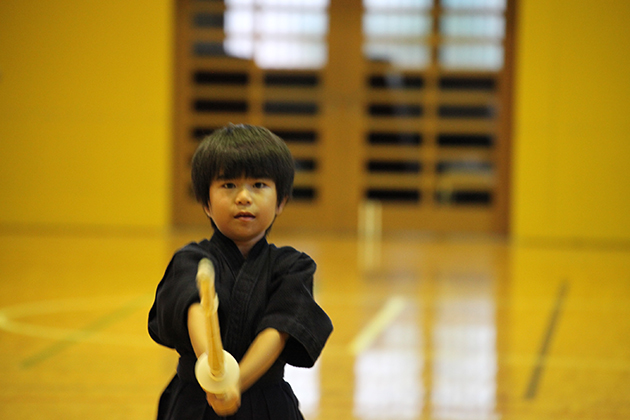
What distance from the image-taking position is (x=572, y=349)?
2629 mm

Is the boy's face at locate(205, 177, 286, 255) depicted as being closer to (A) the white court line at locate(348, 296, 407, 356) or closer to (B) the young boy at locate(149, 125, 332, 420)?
(B) the young boy at locate(149, 125, 332, 420)

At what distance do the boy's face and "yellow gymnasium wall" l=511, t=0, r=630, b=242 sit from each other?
686cm

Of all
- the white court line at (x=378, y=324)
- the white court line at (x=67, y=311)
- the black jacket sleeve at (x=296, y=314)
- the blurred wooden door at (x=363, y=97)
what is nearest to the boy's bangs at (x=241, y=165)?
the black jacket sleeve at (x=296, y=314)

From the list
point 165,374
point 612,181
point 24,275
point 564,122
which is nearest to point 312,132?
point 564,122

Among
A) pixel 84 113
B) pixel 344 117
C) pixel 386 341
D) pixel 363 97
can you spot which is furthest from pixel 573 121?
pixel 386 341

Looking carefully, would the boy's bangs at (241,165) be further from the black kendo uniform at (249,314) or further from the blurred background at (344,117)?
the blurred background at (344,117)

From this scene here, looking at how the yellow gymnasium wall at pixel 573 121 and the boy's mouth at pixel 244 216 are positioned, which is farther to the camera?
the yellow gymnasium wall at pixel 573 121

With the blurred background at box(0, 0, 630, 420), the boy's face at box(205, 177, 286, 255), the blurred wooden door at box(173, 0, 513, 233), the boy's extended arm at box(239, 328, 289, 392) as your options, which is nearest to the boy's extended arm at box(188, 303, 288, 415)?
the boy's extended arm at box(239, 328, 289, 392)

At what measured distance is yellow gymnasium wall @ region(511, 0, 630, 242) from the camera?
742 centimetres

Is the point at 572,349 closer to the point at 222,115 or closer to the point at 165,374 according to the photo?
the point at 165,374

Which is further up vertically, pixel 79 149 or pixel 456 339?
pixel 79 149

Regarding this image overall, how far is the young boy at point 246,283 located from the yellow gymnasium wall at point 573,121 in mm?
6853

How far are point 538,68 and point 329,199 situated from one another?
2.44 metres

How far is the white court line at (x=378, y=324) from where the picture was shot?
8.63ft
